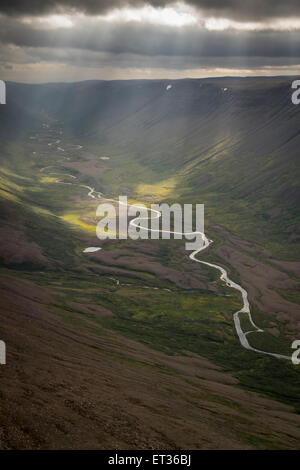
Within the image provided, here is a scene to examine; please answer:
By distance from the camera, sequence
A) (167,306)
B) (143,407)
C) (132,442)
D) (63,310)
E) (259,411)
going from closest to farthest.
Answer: (132,442), (143,407), (259,411), (63,310), (167,306)

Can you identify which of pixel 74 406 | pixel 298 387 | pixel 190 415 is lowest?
pixel 298 387

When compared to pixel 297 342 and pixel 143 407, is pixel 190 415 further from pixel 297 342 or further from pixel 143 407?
pixel 297 342

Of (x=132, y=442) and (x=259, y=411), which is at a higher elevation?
(x=132, y=442)

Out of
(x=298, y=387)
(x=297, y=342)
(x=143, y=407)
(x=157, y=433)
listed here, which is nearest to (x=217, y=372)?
(x=298, y=387)

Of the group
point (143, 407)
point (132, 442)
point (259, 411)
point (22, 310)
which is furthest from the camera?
point (22, 310)

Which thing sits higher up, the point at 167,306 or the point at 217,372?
the point at 167,306
